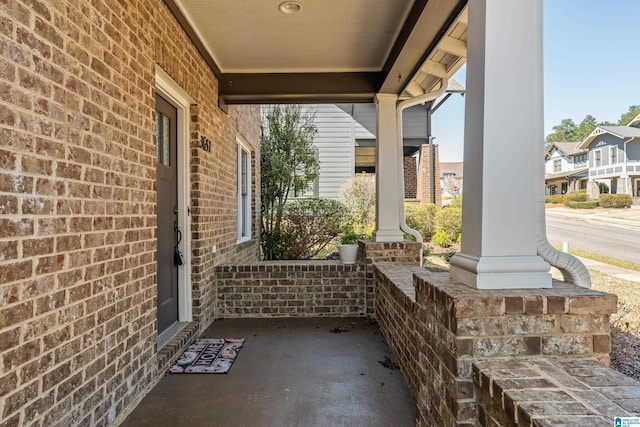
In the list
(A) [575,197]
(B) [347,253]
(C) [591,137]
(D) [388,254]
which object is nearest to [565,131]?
(C) [591,137]

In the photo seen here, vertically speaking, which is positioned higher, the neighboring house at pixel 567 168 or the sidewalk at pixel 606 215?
the neighboring house at pixel 567 168

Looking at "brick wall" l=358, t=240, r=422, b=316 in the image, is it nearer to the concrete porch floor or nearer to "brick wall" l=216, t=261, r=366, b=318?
"brick wall" l=216, t=261, r=366, b=318

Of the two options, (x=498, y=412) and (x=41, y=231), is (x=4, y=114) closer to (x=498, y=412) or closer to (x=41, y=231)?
(x=41, y=231)

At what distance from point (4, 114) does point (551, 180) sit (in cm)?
407

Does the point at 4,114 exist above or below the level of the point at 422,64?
below

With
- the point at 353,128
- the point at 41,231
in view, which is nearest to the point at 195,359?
the point at 41,231

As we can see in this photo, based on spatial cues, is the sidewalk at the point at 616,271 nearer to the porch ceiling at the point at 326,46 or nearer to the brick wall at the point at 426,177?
the porch ceiling at the point at 326,46

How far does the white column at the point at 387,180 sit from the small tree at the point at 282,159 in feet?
11.9

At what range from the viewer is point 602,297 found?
62.4 inches

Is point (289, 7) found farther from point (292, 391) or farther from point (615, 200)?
point (615, 200)

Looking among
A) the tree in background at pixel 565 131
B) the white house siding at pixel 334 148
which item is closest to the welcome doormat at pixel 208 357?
the tree in background at pixel 565 131

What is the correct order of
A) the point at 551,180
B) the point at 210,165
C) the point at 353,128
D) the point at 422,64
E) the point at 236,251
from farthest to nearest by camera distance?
the point at 353,128 → the point at 236,251 → the point at 210,165 → the point at 422,64 → the point at 551,180

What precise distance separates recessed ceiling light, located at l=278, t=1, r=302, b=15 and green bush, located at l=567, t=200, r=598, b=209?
3.22m

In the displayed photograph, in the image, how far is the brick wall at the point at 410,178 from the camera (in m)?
14.2
